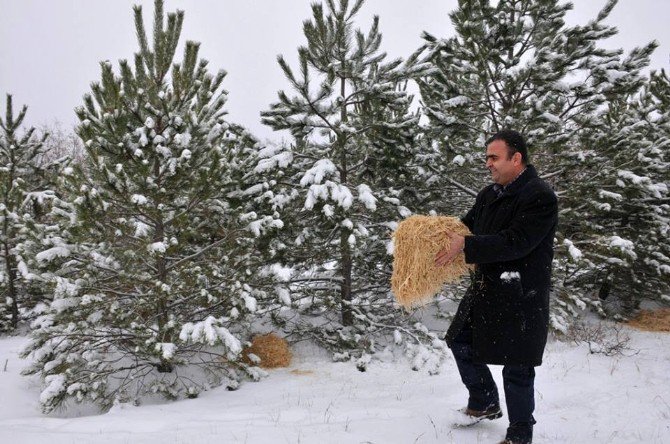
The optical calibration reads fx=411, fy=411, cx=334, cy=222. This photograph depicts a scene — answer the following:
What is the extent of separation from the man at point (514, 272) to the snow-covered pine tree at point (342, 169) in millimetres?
3022

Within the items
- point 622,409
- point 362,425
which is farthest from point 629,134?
point 362,425

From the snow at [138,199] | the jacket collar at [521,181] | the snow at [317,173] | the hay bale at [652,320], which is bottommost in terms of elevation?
→ the hay bale at [652,320]

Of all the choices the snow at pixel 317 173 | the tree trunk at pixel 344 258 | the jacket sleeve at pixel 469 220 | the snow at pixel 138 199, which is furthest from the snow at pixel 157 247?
the jacket sleeve at pixel 469 220

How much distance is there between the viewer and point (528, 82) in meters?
7.12

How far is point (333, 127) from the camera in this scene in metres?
6.70

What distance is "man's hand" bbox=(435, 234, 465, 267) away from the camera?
2985 millimetres

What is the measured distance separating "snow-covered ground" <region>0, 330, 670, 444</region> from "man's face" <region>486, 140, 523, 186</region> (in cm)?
207

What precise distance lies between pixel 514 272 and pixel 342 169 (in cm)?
488

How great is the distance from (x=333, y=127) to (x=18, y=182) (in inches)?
265

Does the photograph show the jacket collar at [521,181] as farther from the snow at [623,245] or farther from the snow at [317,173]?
the snow at [623,245]

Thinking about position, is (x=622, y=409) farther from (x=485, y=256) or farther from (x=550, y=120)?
(x=550, y=120)

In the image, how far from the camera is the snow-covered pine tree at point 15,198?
8.78m

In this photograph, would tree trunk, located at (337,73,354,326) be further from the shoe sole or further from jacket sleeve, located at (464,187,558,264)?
jacket sleeve, located at (464,187,558,264)

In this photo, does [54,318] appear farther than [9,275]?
No
